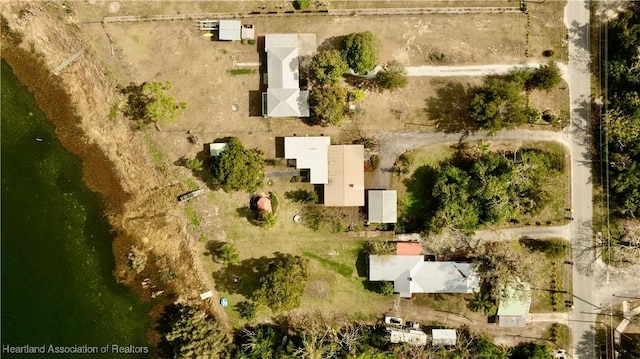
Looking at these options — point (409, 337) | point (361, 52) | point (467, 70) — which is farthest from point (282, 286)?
point (467, 70)

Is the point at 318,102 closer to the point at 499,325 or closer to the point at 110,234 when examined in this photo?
the point at 110,234

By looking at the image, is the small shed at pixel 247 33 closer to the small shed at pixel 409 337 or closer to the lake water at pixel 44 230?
the lake water at pixel 44 230

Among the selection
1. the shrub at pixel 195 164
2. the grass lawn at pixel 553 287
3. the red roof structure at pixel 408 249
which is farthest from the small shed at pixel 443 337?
the shrub at pixel 195 164

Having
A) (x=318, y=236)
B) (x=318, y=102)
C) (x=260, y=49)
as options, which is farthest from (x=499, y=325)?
(x=260, y=49)

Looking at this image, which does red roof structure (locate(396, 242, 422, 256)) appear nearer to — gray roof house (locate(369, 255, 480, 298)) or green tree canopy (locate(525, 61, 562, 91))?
gray roof house (locate(369, 255, 480, 298))

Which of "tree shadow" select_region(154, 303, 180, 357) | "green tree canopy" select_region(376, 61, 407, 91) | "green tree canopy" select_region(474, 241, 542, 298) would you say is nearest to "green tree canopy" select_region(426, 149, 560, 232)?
"green tree canopy" select_region(474, 241, 542, 298)

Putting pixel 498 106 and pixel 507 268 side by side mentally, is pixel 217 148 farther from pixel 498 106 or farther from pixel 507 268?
pixel 507 268
